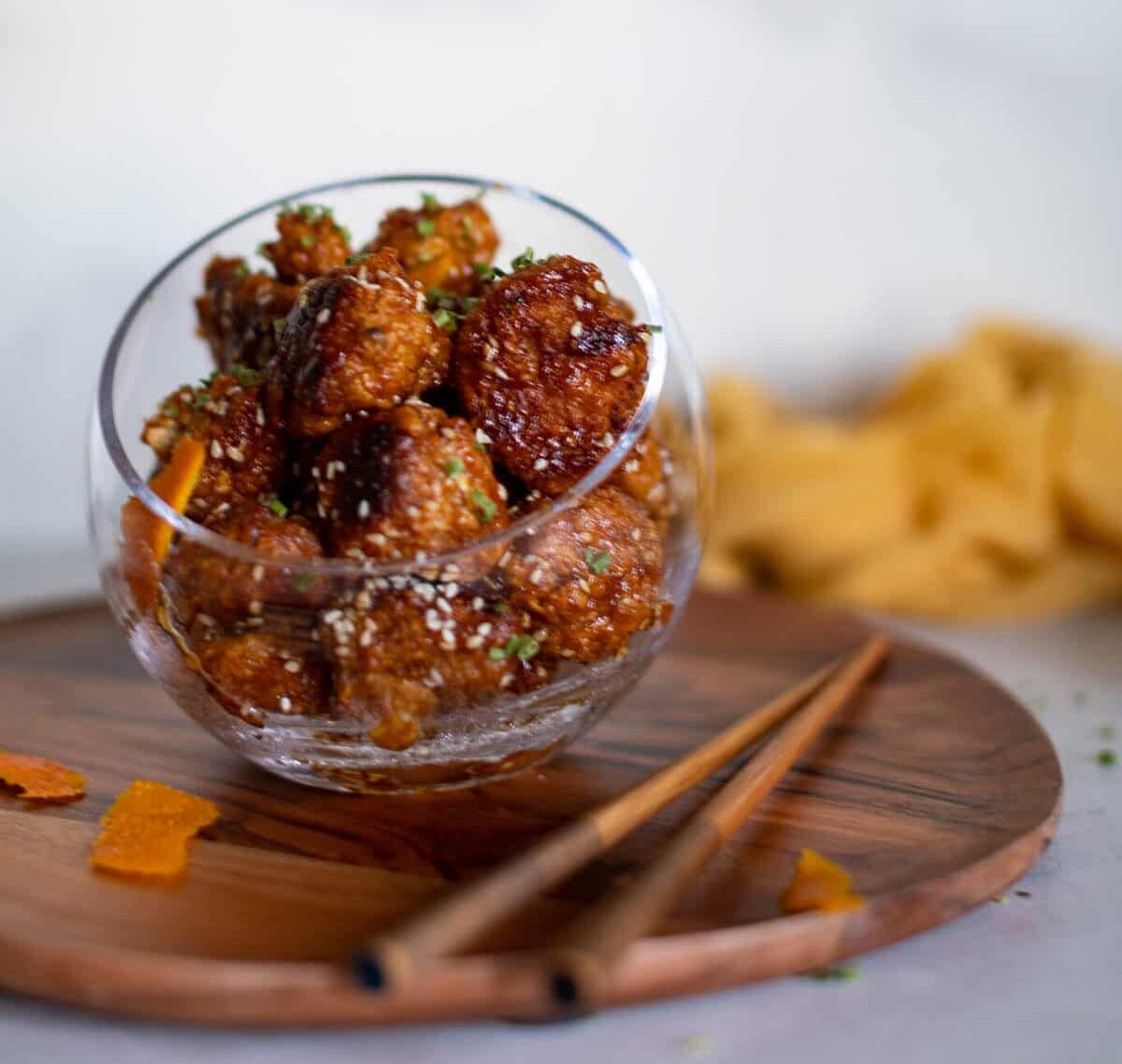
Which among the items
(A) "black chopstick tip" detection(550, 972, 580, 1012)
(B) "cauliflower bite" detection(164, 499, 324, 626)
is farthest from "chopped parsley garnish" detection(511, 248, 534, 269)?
(A) "black chopstick tip" detection(550, 972, 580, 1012)

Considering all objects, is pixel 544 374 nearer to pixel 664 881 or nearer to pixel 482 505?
pixel 482 505

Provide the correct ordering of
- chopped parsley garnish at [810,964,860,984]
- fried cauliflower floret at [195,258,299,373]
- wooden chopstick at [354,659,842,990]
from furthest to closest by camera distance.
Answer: fried cauliflower floret at [195,258,299,373], chopped parsley garnish at [810,964,860,984], wooden chopstick at [354,659,842,990]

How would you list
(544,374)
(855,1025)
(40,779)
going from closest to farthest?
(855,1025)
(544,374)
(40,779)

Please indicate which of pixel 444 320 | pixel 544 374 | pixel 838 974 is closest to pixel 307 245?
pixel 444 320

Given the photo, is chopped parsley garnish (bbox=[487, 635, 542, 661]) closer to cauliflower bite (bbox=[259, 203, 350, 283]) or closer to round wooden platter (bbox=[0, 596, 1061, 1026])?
round wooden platter (bbox=[0, 596, 1061, 1026])

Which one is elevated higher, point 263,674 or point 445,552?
point 445,552

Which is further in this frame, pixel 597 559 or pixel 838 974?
pixel 597 559
